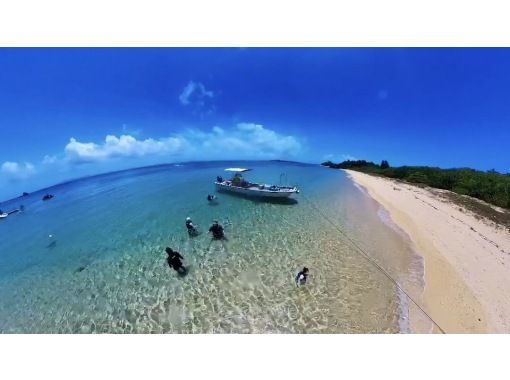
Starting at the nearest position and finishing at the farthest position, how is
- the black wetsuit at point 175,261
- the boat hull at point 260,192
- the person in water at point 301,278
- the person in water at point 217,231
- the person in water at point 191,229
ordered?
the person in water at point 301,278
the black wetsuit at point 175,261
the person in water at point 217,231
the person in water at point 191,229
the boat hull at point 260,192

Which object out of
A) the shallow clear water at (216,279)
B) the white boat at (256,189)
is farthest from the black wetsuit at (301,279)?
the white boat at (256,189)

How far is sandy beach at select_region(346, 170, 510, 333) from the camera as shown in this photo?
5808 mm

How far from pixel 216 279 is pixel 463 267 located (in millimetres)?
9237

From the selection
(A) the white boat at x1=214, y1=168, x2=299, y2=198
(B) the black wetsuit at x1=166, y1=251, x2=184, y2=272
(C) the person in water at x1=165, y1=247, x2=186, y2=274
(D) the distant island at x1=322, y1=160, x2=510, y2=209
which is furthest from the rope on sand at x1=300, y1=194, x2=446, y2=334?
(D) the distant island at x1=322, y1=160, x2=510, y2=209

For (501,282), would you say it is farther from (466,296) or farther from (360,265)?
(360,265)

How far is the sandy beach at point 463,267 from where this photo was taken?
581 cm

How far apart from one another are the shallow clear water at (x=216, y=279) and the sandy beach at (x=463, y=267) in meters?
0.66

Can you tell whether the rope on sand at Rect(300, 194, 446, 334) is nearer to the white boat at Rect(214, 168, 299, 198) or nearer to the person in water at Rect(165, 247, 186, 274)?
the white boat at Rect(214, 168, 299, 198)

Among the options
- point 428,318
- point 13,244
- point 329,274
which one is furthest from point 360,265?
point 13,244

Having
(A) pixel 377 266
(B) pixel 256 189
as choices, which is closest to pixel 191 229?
(B) pixel 256 189

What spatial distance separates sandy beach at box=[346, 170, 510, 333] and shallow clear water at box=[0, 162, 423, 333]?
2.17 ft

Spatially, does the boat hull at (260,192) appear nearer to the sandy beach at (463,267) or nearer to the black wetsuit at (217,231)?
the black wetsuit at (217,231)

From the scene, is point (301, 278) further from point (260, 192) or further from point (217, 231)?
point (260, 192)

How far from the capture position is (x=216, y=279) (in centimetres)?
796
